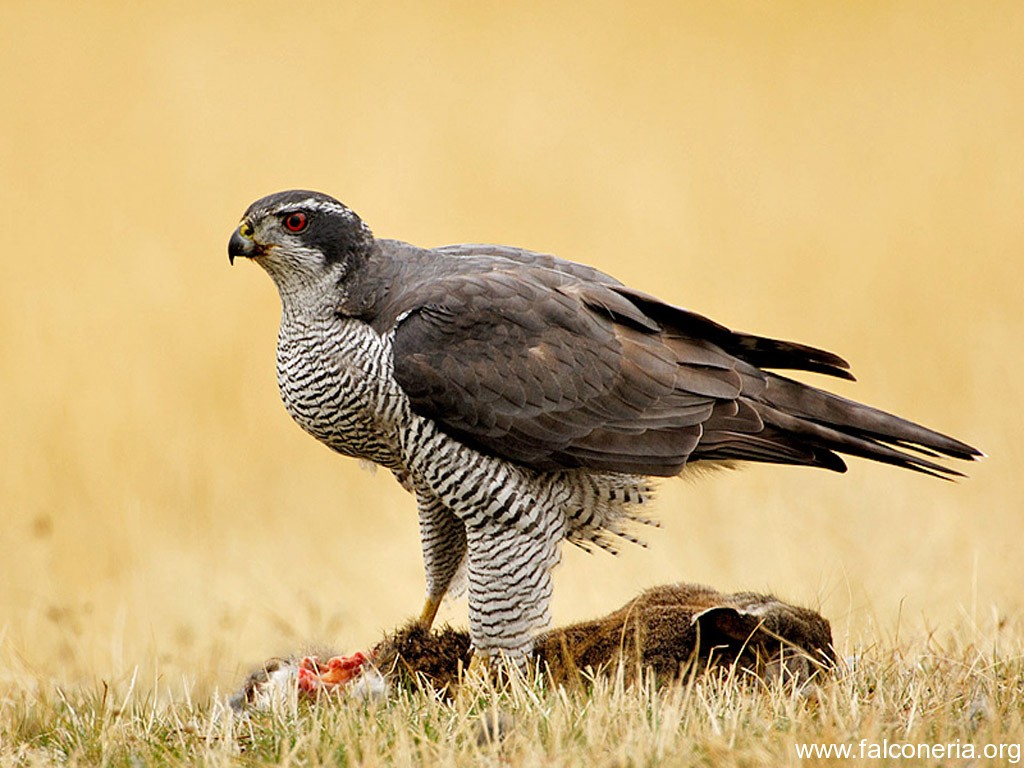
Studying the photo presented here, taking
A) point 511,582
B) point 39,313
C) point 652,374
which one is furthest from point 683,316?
point 39,313

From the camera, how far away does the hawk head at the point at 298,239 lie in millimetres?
5078

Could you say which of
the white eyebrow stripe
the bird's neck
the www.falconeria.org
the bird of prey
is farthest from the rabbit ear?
the white eyebrow stripe

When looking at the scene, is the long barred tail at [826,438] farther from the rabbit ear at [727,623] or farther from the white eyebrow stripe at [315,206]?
the white eyebrow stripe at [315,206]

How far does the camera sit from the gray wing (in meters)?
4.91

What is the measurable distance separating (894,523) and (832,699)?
195 inches

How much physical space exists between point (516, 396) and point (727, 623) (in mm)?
1147

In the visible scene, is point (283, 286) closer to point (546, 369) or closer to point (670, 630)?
point (546, 369)

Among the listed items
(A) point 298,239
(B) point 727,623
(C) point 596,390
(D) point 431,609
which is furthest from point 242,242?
(B) point 727,623

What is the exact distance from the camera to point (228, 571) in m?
8.71

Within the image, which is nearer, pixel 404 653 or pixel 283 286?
pixel 404 653

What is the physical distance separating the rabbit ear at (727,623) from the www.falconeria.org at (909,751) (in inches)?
41.0

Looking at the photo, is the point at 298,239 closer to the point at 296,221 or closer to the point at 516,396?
the point at 296,221

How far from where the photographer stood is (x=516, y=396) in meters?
4.97

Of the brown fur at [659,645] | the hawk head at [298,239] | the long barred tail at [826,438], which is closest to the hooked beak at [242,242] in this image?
the hawk head at [298,239]
